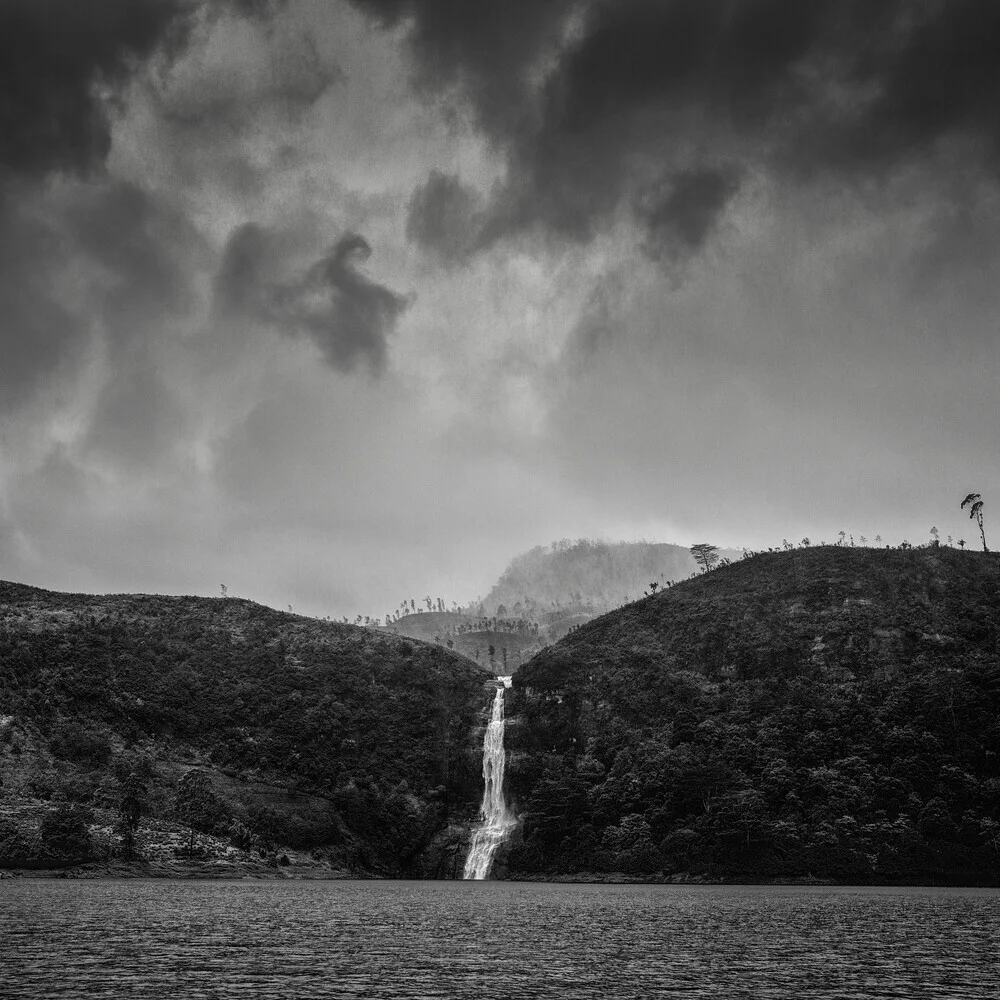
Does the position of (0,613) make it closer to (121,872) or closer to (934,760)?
(121,872)

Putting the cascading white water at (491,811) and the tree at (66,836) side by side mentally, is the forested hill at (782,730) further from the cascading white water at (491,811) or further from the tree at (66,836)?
the tree at (66,836)

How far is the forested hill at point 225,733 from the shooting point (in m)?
114

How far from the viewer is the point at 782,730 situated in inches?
4956

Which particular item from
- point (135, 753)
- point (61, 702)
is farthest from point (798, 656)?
point (61, 702)

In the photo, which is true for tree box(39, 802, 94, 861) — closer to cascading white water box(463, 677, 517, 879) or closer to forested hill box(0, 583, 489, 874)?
forested hill box(0, 583, 489, 874)

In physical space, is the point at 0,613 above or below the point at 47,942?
above

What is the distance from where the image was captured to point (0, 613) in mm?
149875

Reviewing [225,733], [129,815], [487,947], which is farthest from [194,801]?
[487,947]

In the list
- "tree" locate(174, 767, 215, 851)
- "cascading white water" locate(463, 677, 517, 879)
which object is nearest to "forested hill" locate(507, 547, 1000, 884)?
"cascading white water" locate(463, 677, 517, 879)

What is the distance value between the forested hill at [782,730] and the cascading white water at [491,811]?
2.53 meters

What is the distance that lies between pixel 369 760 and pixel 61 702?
159 feet

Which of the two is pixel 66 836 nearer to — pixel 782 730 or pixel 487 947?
pixel 487 947

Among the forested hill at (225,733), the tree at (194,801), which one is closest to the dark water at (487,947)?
the forested hill at (225,733)

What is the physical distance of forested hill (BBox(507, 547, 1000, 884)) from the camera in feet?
354
